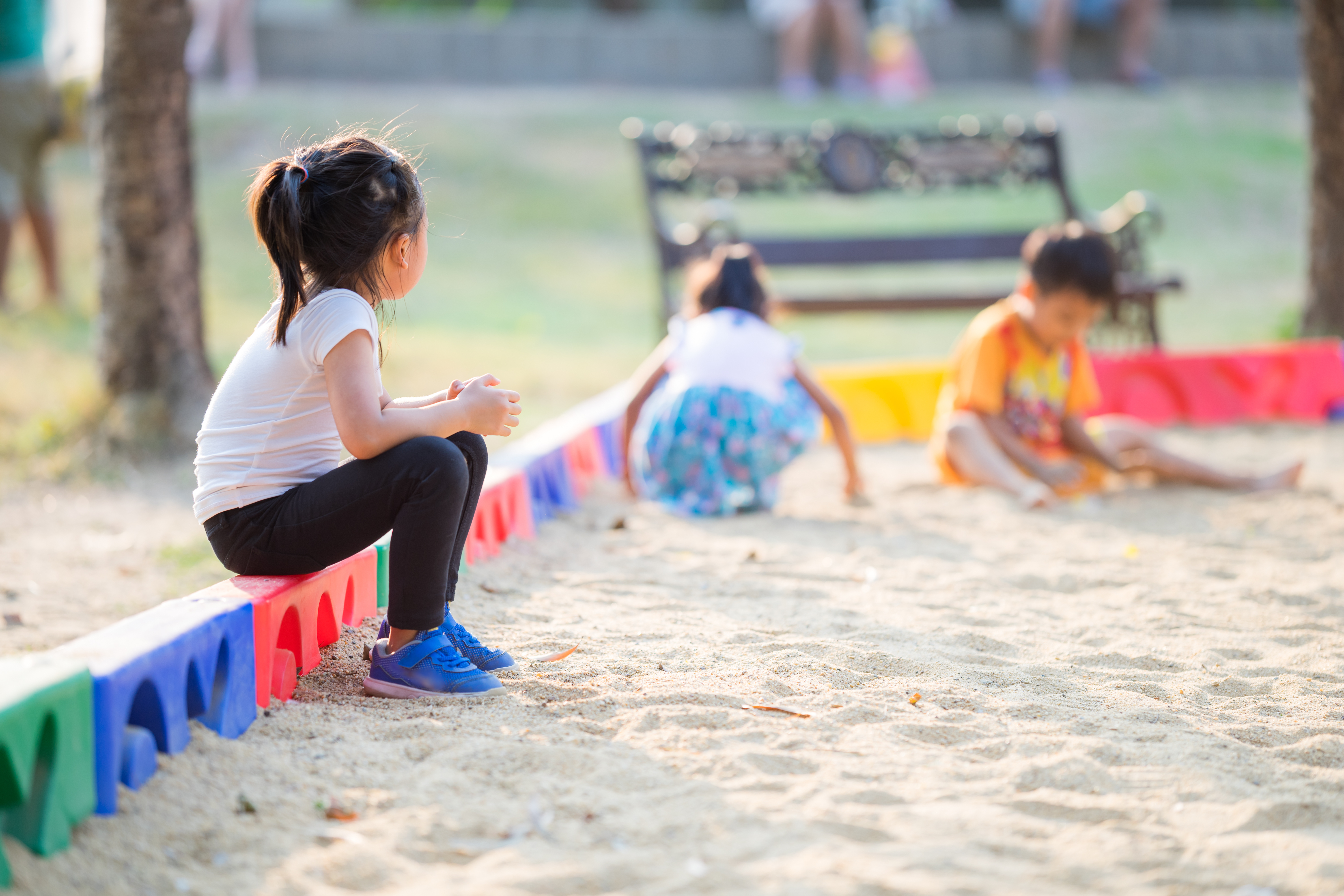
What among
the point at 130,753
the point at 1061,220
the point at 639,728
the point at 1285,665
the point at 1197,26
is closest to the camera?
the point at 130,753

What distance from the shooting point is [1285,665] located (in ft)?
8.04

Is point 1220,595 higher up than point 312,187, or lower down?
lower down

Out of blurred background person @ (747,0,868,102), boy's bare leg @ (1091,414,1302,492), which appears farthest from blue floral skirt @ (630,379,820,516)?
blurred background person @ (747,0,868,102)

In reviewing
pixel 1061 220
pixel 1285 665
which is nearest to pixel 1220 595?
pixel 1285 665

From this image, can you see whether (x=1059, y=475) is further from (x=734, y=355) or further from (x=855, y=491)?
(x=734, y=355)

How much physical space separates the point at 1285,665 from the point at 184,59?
424 centimetres

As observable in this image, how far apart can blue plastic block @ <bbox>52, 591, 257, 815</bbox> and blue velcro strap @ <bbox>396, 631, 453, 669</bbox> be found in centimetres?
26

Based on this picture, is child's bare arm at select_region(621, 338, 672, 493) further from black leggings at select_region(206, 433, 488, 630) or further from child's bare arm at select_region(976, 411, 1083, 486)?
black leggings at select_region(206, 433, 488, 630)

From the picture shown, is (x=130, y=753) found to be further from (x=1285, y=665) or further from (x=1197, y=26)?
(x=1197, y=26)

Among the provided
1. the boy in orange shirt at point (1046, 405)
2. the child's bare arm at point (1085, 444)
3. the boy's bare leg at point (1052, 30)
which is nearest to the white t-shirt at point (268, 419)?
the boy in orange shirt at point (1046, 405)

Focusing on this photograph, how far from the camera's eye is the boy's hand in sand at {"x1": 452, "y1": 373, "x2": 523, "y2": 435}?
2.23m

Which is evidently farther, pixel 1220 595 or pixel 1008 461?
pixel 1008 461

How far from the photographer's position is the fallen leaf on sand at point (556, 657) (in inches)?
94.9

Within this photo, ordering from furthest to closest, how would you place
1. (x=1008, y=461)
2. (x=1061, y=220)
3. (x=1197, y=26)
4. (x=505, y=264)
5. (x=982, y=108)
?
1. (x=1197, y=26)
2. (x=982, y=108)
3. (x=505, y=264)
4. (x=1061, y=220)
5. (x=1008, y=461)
